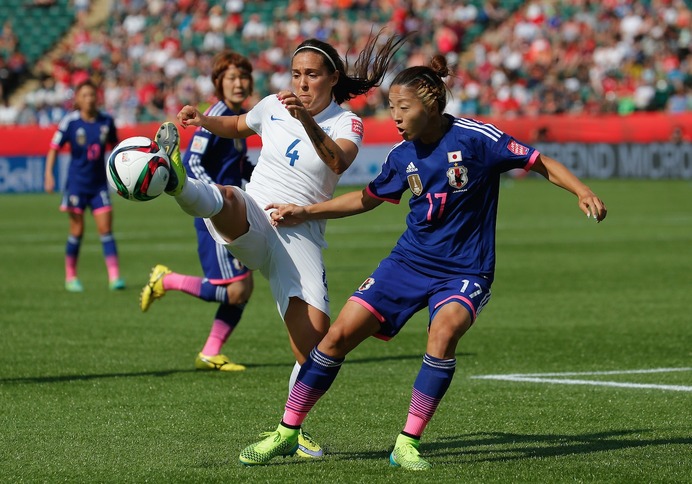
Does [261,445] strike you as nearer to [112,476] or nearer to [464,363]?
[112,476]

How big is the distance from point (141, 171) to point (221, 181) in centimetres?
381

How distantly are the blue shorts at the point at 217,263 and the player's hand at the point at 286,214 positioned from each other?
117 inches

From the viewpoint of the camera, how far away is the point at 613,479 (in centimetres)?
574

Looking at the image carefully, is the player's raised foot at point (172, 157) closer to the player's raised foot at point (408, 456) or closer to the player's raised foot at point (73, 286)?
the player's raised foot at point (408, 456)

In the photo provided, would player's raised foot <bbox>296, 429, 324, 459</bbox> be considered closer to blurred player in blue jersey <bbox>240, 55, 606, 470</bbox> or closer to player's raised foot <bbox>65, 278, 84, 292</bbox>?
blurred player in blue jersey <bbox>240, 55, 606, 470</bbox>

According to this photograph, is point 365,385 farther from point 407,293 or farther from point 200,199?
point 200,199

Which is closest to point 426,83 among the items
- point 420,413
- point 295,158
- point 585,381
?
point 295,158

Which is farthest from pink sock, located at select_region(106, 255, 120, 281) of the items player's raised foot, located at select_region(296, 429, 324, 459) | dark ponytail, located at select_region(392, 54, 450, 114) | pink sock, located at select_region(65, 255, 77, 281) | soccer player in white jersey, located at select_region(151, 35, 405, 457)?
dark ponytail, located at select_region(392, 54, 450, 114)

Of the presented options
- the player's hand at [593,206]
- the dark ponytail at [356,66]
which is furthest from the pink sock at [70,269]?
the player's hand at [593,206]

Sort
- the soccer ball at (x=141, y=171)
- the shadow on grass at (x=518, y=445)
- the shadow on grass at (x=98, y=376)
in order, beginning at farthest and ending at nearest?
1. the shadow on grass at (x=98, y=376)
2. the shadow on grass at (x=518, y=445)
3. the soccer ball at (x=141, y=171)

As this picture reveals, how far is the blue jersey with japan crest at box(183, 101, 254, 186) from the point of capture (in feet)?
31.5

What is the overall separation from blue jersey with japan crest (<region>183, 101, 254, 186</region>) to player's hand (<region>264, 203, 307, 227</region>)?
9.51 ft

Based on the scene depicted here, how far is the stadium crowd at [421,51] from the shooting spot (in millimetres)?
36656

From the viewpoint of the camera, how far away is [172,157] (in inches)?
241
